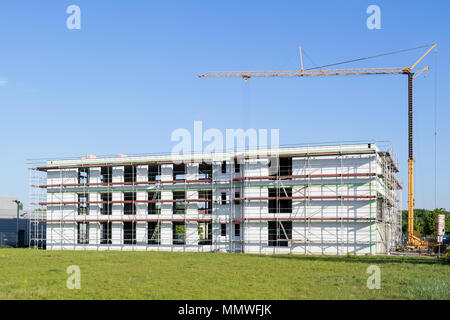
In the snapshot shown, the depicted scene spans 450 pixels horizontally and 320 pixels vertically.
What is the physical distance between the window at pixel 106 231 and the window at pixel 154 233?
11.3ft

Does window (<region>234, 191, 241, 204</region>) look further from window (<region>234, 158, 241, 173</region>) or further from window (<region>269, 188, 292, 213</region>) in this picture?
window (<region>269, 188, 292, 213</region>)

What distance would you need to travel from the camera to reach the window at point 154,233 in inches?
1582

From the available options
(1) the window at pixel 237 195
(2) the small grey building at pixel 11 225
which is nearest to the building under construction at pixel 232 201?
(1) the window at pixel 237 195

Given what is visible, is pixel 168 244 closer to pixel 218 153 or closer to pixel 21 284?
pixel 218 153

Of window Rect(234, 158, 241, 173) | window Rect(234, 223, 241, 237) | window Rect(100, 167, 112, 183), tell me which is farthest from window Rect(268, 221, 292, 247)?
window Rect(100, 167, 112, 183)

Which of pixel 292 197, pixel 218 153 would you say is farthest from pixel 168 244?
pixel 292 197

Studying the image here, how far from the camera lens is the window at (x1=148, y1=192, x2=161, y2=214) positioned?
134 ft

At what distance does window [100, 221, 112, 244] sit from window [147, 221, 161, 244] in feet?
11.3

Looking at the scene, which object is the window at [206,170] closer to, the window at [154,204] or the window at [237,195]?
the window at [154,204]

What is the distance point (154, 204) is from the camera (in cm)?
4353

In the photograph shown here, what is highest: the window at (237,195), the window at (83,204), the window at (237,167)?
the window at (237,167)
